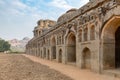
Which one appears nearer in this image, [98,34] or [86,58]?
[98,34]

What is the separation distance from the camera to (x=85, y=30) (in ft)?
44.1

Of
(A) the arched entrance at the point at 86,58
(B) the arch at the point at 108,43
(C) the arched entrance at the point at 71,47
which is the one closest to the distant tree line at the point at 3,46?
(C) the arched entrance at the point at 71,47

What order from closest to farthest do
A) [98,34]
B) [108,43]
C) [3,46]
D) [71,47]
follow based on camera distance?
1. [108,43]
2. [98,34]
3. [71,47]
4. [3,46]

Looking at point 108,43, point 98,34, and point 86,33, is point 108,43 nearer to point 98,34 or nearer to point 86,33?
Result: point 98,34

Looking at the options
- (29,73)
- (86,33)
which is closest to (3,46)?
(86,33)

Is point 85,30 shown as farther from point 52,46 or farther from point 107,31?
point 52,46

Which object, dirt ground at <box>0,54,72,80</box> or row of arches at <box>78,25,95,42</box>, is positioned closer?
dirt ground at <box>0,54,72,80</box>

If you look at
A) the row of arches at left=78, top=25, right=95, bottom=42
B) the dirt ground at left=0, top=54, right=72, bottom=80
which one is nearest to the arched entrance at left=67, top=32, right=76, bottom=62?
the row of arches at left=78, top=25, right=95, bottom=42

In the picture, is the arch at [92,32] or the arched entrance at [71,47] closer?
the arch at [92,32]

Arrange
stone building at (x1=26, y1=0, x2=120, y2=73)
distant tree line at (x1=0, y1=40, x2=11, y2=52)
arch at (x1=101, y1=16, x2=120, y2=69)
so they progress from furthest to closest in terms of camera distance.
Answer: distant tree line at (x1=0, y1=40, x2=11, y2=52)
arch at (x1=101, y1=16, x2=120, y2=69)
stone building at (x1=26, y1=0, x2=120, y2=73)

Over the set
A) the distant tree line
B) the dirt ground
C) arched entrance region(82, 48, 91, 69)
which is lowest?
the dirt ground

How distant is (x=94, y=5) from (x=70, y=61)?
758 cm

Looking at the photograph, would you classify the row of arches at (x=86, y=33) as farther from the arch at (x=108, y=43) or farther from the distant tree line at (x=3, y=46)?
the distant tree line at (x=3, y=46)

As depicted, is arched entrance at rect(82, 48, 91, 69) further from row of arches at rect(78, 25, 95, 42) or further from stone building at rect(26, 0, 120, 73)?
row of arches at rect(78, 25, 95, 42)
